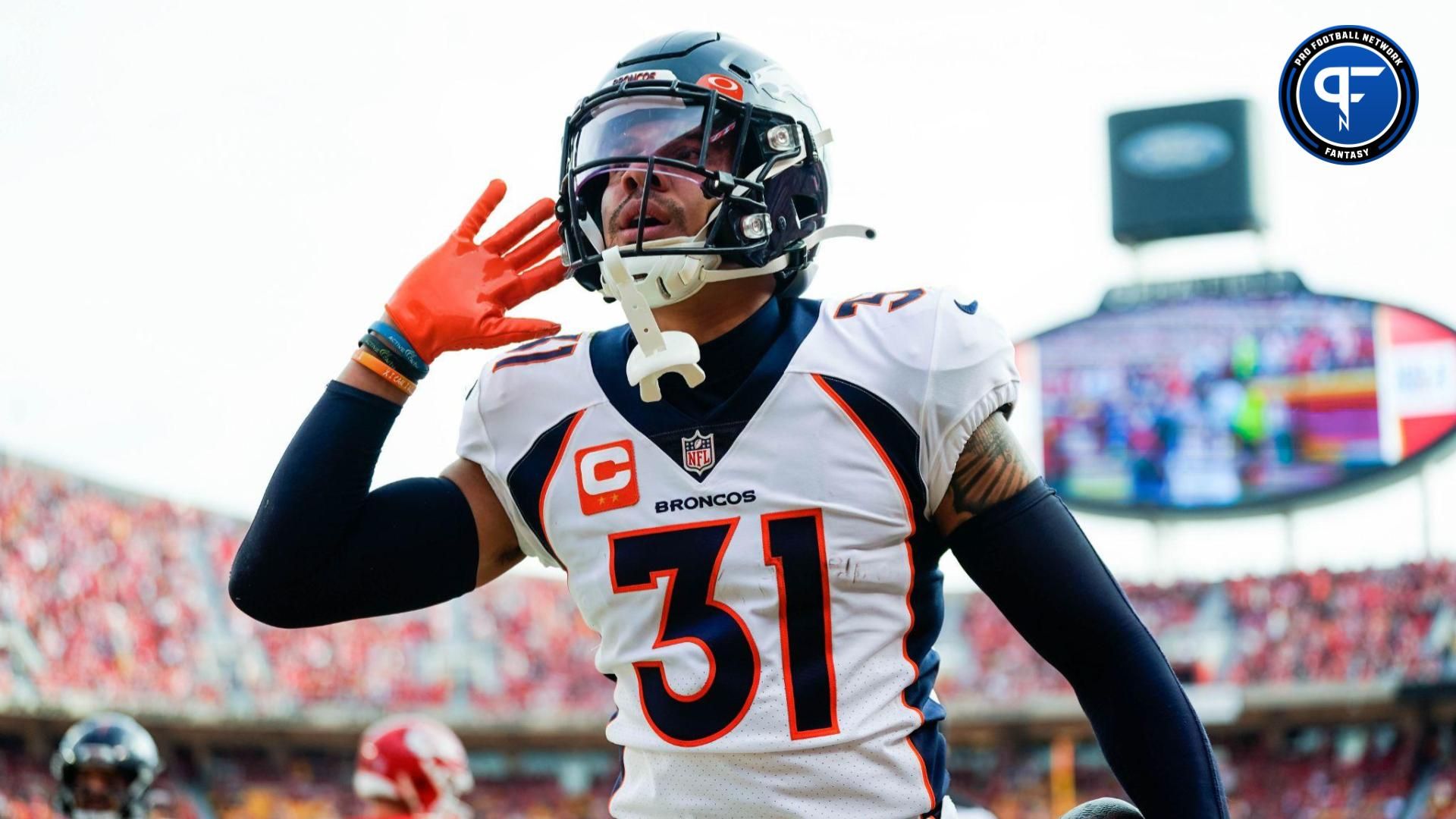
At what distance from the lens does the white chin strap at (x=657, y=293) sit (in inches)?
84.7

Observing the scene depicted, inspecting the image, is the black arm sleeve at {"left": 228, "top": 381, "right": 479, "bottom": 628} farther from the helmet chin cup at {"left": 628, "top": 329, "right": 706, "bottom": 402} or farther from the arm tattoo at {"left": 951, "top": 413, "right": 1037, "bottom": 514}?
the arm tattoo at {"left": 951, "top": 413, "right": 1037, "bottom": 514}

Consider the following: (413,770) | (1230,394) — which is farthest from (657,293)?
(1230,394)

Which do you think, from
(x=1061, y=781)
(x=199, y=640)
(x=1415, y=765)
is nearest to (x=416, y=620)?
(x=199, y=640)

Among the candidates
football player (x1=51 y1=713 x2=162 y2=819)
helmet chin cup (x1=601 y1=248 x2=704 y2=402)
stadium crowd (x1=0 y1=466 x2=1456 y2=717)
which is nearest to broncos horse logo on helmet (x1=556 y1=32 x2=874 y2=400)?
helmet chin cup (x1=601 y1=248 x2=704 y2=402)

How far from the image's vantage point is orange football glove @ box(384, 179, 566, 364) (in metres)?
2.31

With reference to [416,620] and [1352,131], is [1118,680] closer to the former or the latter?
[1352,131]

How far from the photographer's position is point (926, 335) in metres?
2.19

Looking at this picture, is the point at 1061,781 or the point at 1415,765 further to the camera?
the point at 1061,781

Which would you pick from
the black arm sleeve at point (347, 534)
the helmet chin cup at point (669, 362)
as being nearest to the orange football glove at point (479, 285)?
the black arm sleeve at point (347, 534)

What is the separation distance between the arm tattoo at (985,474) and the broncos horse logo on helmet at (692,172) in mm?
376

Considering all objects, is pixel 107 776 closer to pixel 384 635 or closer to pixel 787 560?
pixel 787 560

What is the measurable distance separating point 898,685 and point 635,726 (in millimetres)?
349

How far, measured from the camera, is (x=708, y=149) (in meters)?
2.32

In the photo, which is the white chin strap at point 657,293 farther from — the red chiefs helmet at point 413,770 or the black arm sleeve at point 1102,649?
the red chiefs helmet at point 413,770
